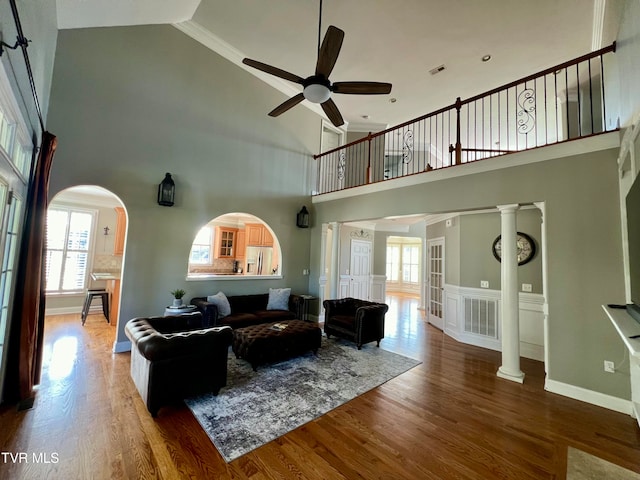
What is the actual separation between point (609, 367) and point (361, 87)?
4.09m

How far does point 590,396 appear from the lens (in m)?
2.95

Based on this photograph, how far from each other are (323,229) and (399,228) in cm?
316

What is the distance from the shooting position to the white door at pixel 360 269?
25.0 feet

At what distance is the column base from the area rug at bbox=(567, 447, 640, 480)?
1.37 m

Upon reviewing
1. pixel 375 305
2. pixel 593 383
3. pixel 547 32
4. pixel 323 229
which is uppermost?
pixel 547 32

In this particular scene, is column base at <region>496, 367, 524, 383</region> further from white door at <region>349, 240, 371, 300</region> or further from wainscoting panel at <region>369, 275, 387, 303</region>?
A: wainscoting panel at <region>369, 275, 387, 303</region>

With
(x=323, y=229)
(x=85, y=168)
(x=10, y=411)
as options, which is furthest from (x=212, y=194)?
(x=10, y=411)

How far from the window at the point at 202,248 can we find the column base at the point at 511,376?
7.58 meters

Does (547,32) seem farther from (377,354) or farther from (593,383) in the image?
(377,354)

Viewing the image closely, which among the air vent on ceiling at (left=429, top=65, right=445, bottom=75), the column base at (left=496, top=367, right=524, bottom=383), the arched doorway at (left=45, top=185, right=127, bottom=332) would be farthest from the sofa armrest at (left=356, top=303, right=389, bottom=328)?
the arched doorway at (left=45, top=185, right=127, bottom=332)

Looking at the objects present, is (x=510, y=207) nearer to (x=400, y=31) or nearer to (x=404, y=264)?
(x=400, y=31)

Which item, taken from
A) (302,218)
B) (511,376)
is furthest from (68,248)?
(511,376)

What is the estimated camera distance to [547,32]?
4.37 metres

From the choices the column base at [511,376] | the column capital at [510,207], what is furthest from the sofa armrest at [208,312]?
the column capital at [510,207]
